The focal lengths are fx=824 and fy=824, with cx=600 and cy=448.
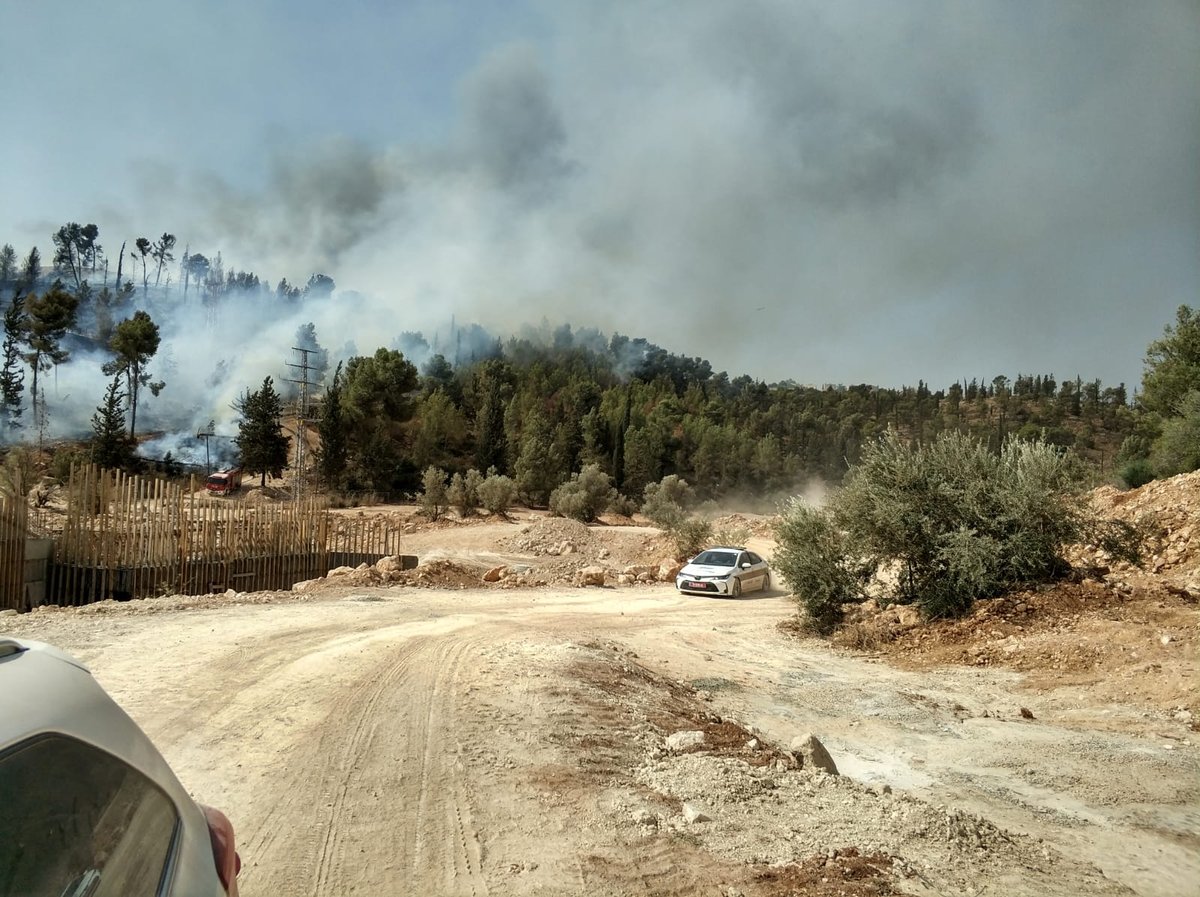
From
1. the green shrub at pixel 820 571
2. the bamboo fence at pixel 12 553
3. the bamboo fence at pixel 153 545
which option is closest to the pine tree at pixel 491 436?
the bamboo fence at pixel 153 545

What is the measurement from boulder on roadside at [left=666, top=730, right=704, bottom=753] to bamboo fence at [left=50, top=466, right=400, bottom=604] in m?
14.7

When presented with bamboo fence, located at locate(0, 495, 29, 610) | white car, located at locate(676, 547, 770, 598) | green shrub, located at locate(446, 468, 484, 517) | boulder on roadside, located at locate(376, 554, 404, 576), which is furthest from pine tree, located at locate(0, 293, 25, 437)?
white car, located at locate(676, 547, 770, 598)

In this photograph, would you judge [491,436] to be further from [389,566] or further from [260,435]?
[389,566]

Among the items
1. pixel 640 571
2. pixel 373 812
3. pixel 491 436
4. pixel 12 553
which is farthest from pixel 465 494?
pixel 373 812

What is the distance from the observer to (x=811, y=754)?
7.09 meters

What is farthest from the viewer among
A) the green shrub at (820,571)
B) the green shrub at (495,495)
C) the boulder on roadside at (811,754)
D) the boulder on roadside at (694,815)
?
the green shrub at (495,495)

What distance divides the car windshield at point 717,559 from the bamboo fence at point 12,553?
16.0 metres

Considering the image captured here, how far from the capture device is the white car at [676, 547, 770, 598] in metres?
22.4

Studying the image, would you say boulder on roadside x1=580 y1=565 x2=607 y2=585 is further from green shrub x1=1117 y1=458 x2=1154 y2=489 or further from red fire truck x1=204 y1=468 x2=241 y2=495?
red fire truck x1=204 y1=468 x2=241 y2=495

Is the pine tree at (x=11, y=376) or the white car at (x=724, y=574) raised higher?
the pine tree at (x=11, y=376)

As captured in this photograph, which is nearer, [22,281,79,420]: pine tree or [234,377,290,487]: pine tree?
[234,377,290,487]: pine tree

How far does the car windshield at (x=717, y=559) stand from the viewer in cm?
2333

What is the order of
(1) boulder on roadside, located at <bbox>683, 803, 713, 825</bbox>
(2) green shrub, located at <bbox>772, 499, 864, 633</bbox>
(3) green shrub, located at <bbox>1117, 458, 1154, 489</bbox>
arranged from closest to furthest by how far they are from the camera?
(1) boulder on roadside, located at <bbox>683, 803, 713, 825</bbox> < (2) green shrub, located at <bbox>772, 499, 864, 633</bbox> < (3) green shrub, located at <bbox>1117, 458, 1154, 489</bbox>

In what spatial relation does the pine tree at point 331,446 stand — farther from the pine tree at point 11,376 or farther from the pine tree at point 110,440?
the pine tree at point 11,376
